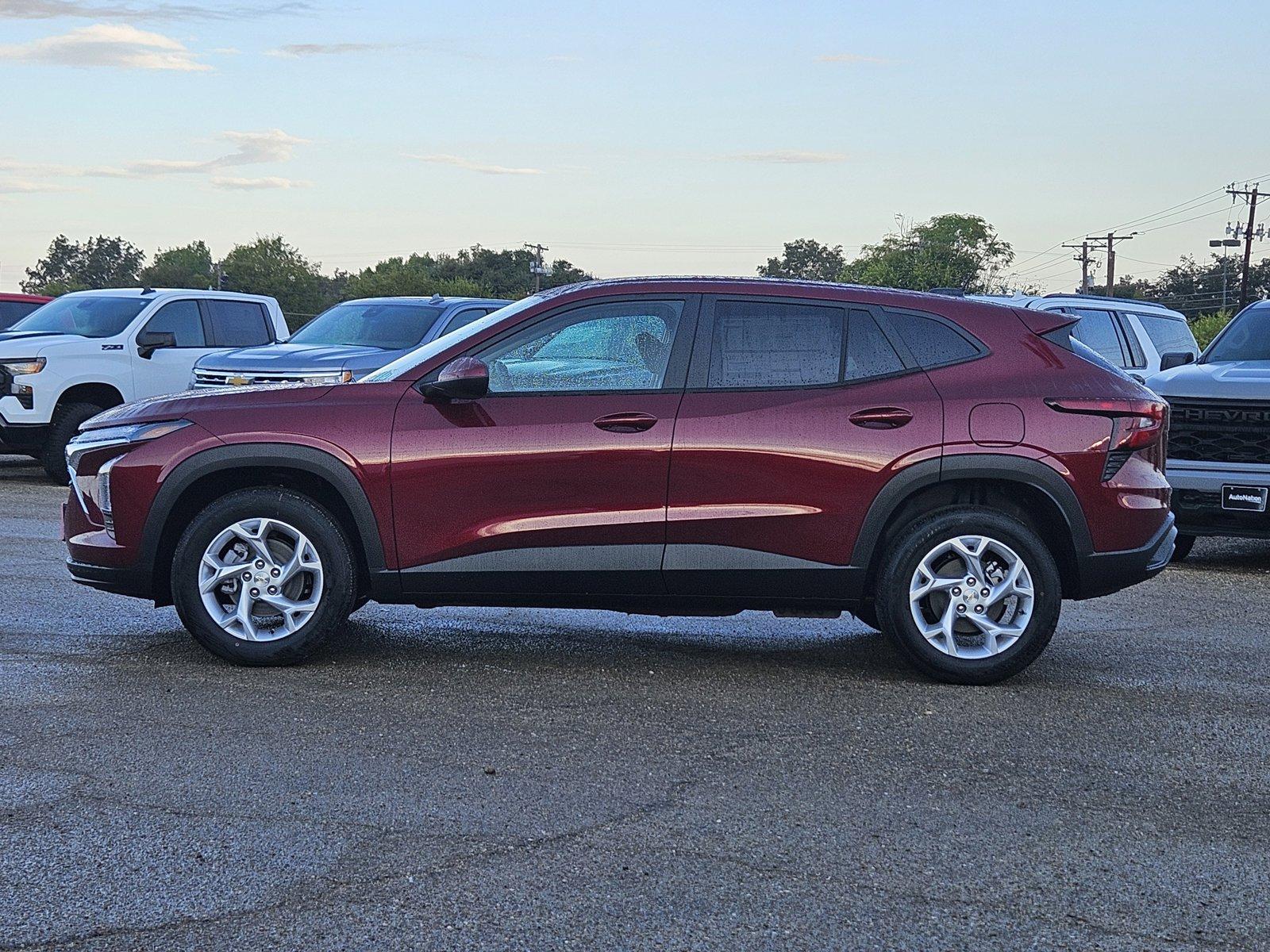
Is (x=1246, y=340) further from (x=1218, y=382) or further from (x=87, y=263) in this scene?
(x=87, y=263)

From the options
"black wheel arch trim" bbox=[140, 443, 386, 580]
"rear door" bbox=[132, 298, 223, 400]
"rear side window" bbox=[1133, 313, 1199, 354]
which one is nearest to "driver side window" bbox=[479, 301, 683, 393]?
"black wheel arch trim" bbox=[140, 443, 386, 580]

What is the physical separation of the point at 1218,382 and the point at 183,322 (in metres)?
10.9

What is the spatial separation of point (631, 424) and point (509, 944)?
122 inches

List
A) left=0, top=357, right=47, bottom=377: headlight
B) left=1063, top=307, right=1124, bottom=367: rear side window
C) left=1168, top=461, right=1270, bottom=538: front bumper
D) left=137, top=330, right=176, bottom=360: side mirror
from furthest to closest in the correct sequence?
1. left=137, top=330, right=176, bottom=360: side mirror
2. left=0, top=357, right=47, bottom=377: headlight
3. left=1063, top=307, right=1124, bottom=367: rear side window
4. left=1168, top=461, right=1270, bottom=538: front bumper

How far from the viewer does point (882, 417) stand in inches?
249

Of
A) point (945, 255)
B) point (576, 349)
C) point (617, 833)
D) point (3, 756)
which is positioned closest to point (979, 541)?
point (576, 349)

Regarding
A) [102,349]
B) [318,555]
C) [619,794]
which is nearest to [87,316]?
[102,349]

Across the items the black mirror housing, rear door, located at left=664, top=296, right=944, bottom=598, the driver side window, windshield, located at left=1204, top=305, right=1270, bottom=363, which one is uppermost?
windshield, located at left=1204, top=305, right=1270, bottom=363

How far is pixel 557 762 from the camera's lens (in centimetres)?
504

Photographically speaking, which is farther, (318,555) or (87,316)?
(87,316)

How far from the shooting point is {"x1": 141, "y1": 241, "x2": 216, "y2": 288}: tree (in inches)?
4653

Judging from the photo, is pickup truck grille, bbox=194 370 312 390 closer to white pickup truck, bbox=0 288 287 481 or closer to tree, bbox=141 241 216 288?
white pickup truck, bbox=0 288 287 481

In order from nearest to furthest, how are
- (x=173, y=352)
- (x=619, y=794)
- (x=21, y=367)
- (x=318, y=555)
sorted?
(x=619, y=794)
(x=318, y=555)
(x=21, y=367)
(x=173, y=352)

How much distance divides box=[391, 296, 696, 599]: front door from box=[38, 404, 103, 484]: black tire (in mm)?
9602
